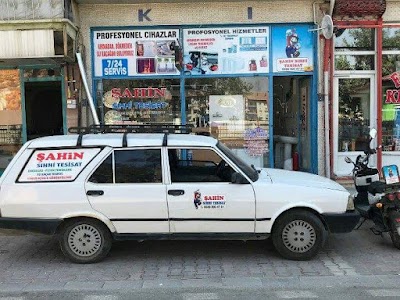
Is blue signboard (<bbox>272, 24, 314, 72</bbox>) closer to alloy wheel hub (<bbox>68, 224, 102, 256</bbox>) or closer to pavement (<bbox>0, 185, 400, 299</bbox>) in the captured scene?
pavement (<bbox>0, 185, 400, 299</bbox>)

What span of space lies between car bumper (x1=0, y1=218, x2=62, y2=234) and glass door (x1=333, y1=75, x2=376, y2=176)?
6370 mm

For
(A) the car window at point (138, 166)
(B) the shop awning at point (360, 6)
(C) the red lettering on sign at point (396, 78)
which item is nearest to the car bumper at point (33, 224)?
(A) the car window at point (138, 166)

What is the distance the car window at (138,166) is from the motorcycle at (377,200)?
3018 mm

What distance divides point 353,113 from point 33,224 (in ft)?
23.4

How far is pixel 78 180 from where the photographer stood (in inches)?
219

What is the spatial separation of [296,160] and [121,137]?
18.5ft

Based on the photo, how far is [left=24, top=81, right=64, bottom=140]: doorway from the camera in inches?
390

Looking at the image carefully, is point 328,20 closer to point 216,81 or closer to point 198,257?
point 216,81

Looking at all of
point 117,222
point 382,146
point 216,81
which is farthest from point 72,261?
point 382,146

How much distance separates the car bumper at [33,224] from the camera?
217 inches

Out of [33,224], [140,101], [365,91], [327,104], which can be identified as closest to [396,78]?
A: [365,91]

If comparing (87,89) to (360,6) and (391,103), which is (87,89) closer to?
(360,6)

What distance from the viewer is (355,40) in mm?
9852

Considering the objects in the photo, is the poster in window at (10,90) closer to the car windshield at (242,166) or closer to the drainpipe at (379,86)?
the car windshield at (242,166)
